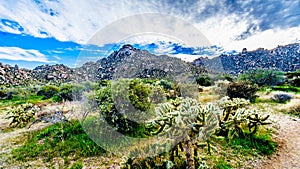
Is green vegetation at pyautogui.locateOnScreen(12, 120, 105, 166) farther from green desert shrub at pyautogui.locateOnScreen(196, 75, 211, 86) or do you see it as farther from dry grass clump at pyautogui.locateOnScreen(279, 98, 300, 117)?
green desert shrub at pyautogui.locateOnScreen(196, 75, 211, 86)

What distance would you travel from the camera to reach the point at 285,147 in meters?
5.59

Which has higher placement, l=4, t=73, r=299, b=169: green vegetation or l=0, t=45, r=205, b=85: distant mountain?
l=0, t=45, r=205, b=85: distant mountain

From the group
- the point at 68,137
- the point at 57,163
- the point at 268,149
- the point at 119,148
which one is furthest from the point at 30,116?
the point at 268,149

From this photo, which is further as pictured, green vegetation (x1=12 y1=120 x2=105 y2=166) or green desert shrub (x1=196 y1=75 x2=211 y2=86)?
green desert shrub (x1=196 y1=75 x2=211 y2=86)

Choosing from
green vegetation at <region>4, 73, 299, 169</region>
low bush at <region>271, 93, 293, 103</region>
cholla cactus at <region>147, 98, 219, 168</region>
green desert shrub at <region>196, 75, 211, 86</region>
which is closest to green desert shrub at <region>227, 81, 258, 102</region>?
low bush at <region>271, 93, 293, 103</region>

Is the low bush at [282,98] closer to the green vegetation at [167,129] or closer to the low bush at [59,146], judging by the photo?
the green vegetation at [167,129]

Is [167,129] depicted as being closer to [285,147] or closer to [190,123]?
[190,123]

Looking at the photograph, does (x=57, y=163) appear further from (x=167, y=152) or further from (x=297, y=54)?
(x=297, y=54)

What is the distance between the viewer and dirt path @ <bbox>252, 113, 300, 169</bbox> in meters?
Result: 4.68

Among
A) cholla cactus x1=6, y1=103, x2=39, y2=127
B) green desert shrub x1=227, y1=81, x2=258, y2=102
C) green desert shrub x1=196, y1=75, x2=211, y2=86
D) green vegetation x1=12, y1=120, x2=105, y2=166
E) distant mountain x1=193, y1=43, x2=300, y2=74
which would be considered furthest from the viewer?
distant mountain x1=193, y1=43, x2=300, y2=74

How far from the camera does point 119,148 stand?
5.84 m

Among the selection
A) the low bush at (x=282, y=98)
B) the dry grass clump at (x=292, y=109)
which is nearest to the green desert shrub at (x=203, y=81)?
the low bush at (x=282, y=98)

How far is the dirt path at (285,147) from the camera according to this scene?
4676 mm

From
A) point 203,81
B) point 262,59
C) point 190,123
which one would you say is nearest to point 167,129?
point 190,123
